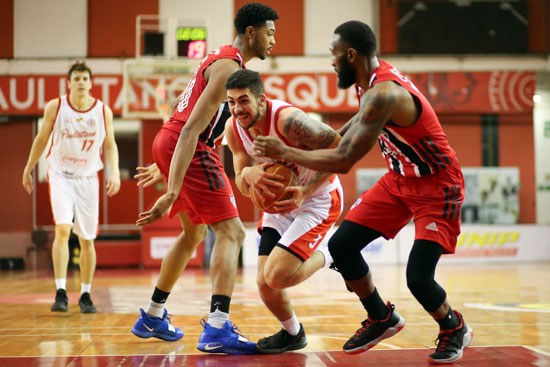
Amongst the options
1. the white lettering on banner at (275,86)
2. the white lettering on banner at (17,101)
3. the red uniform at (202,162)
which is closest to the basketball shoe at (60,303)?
the red uniform at (202,162)

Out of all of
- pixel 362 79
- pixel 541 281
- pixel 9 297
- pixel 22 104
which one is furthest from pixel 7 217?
pixel 362 79

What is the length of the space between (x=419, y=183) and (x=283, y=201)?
Answer: 74 cm

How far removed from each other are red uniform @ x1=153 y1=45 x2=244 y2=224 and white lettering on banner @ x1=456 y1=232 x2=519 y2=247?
9.80 metres

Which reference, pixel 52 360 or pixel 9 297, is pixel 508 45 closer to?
pixel 9 297

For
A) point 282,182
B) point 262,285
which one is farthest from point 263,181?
point 262,285

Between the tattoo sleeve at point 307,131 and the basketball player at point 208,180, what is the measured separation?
0.44m

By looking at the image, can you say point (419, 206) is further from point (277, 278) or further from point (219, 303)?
point (219, 303)

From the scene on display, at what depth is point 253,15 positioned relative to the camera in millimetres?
3633

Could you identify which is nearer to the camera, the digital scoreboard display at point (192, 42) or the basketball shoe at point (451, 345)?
the basketball shoe at point (451, 345)

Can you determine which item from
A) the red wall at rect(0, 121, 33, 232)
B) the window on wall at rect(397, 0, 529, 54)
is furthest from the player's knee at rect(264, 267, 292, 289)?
the red wall at rect(0, 121, 33, 232)

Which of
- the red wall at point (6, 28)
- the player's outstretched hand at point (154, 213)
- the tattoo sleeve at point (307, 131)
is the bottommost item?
the player's outstretched hand at point (154, 213)

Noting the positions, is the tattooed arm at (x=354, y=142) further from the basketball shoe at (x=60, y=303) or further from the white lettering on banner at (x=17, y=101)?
the white lettering on banner at (x=17, y=101)

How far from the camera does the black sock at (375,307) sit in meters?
3.40

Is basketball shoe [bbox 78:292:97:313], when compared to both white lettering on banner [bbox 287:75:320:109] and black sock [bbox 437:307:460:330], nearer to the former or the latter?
black sock [bbox 437:307:460:330]
